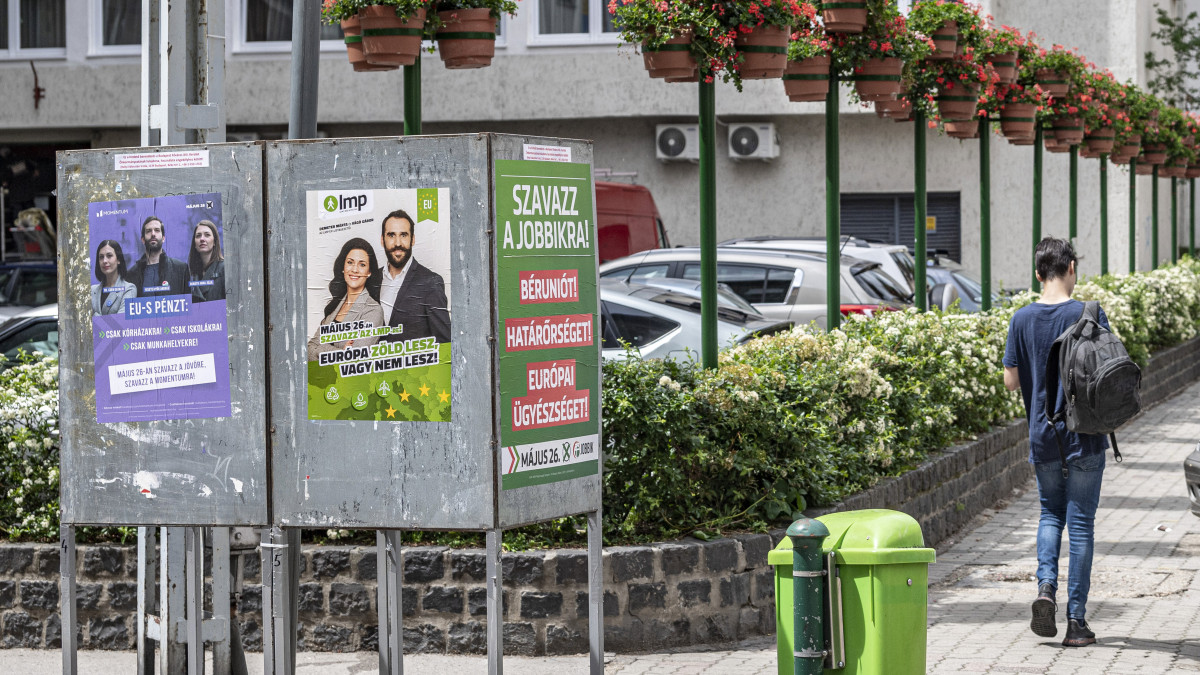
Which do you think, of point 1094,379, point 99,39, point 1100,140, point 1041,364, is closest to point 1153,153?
point 1100,140

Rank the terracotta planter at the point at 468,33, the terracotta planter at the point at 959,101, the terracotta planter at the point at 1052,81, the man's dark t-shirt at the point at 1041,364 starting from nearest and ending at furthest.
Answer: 1. the man's dark t-shirt at the point at 1041,364
2. the terracotta planter at the point at 468,33
3. the terracotta planter at the point at 959,101
4. the terracotta planter at the point at 1052,81

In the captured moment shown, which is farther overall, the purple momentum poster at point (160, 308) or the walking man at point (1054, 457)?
the walking man at point (1054, 457)

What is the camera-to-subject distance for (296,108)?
5.91 metres

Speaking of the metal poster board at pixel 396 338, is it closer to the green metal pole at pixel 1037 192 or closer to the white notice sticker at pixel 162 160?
the white notice sticker at pixel 162 160

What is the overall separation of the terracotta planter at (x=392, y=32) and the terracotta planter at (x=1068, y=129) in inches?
455

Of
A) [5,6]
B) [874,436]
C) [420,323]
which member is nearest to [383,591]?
[420,323]

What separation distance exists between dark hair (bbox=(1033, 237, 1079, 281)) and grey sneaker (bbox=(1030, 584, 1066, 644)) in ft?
4.75

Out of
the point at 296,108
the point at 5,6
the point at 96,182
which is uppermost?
the point at 5,6

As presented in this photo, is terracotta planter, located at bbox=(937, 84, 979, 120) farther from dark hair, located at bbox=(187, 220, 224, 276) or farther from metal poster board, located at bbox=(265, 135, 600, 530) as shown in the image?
dark hair, located at bbox=(187, 220, 224, 276)

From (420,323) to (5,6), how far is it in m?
26.3

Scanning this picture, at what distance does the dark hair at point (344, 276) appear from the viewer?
4.62 metres

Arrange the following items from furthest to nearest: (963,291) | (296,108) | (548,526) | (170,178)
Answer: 1. (963,291)
2. (548,526)
3. (296,108)
4. (170,178)

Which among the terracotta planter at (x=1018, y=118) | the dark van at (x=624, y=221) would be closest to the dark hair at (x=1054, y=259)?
the terracotta planter at (x=1018, y=118)

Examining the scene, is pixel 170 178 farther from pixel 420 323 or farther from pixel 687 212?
pixel 687 212
